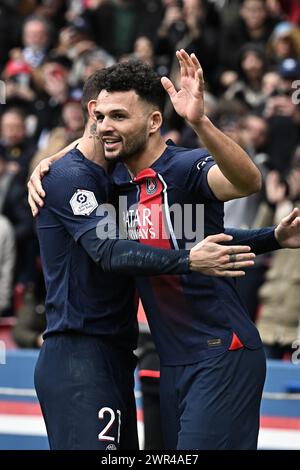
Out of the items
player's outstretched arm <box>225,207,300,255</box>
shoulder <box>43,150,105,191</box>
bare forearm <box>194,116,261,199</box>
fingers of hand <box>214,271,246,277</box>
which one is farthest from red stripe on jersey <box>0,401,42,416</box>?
bare forearm <box>194,116,261,199</box>

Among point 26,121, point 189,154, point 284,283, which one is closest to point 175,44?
point 26,121

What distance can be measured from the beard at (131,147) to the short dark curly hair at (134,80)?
0.58ft

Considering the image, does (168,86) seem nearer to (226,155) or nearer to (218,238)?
(226,155)

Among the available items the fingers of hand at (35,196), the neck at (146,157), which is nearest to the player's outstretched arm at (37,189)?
the fingers of hand at (35,196)

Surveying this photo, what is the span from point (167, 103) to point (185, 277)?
20.1 feet

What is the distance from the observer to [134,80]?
18.8 ft

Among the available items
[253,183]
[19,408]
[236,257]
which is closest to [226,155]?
[253,183]

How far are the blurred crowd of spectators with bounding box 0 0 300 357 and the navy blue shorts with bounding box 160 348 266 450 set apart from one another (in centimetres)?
323

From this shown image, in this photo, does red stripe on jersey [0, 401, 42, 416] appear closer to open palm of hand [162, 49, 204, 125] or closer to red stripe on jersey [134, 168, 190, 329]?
red stripe on jersey [134, 168, 190, 329]

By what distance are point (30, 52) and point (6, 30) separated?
1112 millimetres

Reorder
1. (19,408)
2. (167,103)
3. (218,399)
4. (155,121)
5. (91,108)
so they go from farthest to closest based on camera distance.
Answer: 1. (167,103)
2. (19,408)
3. (91,108)
4. (155,121)
5. (218,399)

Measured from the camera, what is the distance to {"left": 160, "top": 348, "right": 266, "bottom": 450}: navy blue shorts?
559cm

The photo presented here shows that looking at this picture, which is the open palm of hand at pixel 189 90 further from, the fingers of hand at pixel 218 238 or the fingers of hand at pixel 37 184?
the fingers of hand at pixel 37 184
